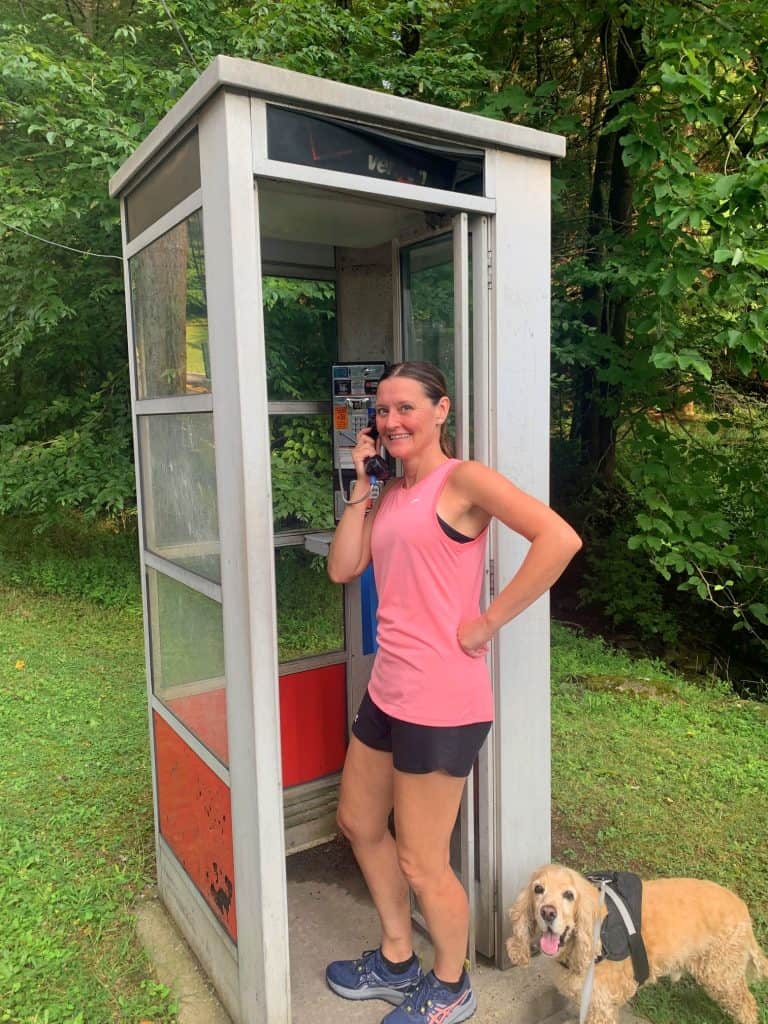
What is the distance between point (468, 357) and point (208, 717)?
1427 mm

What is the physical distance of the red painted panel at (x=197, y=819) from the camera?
2463mm

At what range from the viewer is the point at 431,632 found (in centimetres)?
215

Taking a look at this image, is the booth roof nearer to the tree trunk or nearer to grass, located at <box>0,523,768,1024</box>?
grass, located at <box>0,523,768,1024</box>

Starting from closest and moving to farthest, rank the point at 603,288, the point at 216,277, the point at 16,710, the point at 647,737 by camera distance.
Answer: the point at 216,277
the point at 647,737
the point at 16,710
the point at 603,288

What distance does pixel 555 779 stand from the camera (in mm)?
4227

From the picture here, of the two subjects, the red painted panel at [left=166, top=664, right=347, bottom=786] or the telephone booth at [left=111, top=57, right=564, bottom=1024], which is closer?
the telephone booth at [left=111, top=57, right=564, bottom=1024]

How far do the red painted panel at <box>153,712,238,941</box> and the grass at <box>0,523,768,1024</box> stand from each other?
0.38 m

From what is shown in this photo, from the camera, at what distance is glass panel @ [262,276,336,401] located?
3.17m

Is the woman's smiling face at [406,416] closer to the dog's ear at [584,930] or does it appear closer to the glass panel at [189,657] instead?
the glass panel at [189,657]

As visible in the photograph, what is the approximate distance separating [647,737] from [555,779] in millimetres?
894

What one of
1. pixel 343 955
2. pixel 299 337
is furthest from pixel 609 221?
pixel 343 955

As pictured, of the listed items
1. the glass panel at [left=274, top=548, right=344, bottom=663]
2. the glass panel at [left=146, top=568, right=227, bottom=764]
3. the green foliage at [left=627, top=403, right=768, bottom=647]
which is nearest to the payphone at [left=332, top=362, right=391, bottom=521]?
the glass panel at [left=274, top=548, right=344, bottom=663]

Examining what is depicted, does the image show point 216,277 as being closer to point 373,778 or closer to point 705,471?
point 373,778

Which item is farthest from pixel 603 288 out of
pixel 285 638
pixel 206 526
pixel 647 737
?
pixel 206 526
